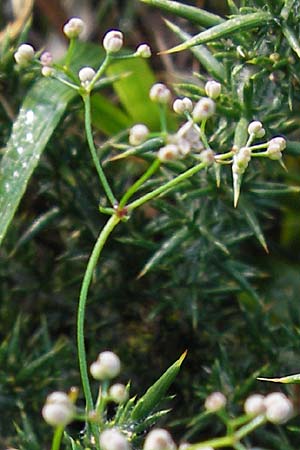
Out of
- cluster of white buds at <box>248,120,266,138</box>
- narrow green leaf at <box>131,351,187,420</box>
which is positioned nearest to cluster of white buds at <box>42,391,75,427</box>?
narrow green leaf at <box>131,351,187,420</box>

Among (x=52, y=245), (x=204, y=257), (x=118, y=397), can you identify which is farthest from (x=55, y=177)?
(x=118, y=397)

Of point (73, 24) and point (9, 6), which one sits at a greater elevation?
point (73, 24)

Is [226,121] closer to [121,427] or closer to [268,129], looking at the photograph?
[268,129]

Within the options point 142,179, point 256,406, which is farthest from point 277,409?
point 142,179

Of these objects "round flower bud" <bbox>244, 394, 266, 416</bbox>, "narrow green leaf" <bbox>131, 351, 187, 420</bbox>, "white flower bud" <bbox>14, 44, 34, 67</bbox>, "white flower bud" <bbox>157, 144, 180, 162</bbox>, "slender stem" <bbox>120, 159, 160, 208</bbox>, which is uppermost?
"white flower bud" <bbox>14, 44, 34, 67</bbox>

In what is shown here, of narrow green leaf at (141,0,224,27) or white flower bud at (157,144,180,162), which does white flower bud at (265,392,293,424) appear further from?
narrow green leaf at (141,0,224,27)

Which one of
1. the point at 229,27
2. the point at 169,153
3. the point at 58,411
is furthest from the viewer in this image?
the point at 229,27

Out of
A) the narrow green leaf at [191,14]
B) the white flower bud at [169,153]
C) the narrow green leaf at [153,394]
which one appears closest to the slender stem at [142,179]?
the white flower bud at [169,153]

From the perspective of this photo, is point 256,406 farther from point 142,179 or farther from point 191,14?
point 191,14
